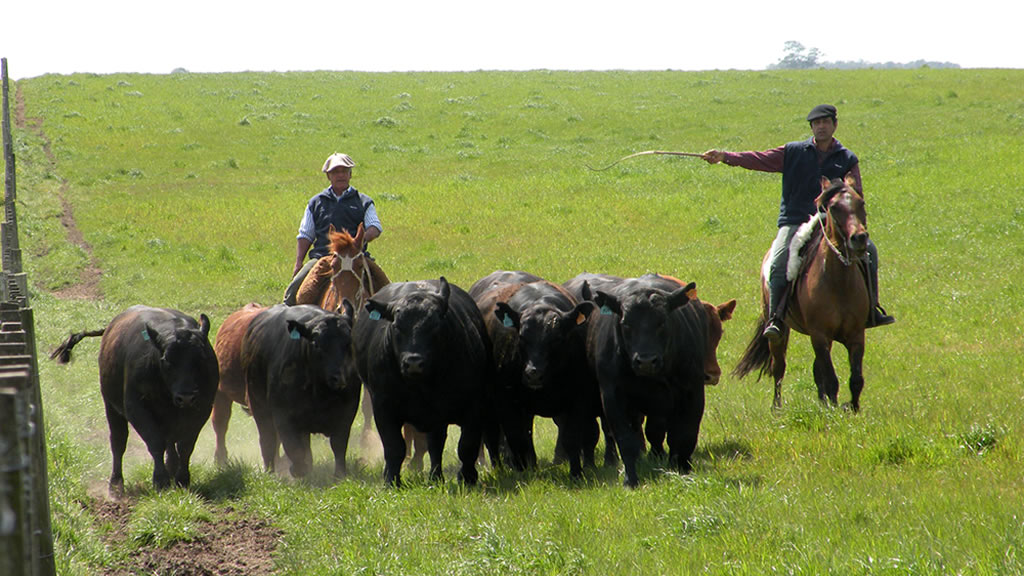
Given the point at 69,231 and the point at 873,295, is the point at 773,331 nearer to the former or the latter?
the point at 873,295

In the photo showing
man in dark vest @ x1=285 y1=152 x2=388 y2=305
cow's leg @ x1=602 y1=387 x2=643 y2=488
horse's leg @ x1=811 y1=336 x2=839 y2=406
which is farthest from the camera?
man in dark vest @ x1=285 y1=152 x2=388 y2=305

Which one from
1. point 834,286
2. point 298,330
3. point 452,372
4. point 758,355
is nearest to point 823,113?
point 834,286

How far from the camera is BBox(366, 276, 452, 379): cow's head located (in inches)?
311

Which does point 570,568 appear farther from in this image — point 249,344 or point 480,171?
point 480,171

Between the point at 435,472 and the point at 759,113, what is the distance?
111 ft

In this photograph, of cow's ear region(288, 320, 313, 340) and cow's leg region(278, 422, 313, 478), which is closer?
cow's ear region(288, 320, 313, 340)

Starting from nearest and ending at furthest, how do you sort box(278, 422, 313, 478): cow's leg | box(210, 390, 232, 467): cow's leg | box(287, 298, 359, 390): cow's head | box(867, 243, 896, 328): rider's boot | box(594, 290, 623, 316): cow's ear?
box(594, 290, 623, 316): cow's ear
box(287, 298, 359, 390): cow's head
box(278, 422, 313, 478): cow's leg
box(867, 243, 896, 328): rider's boot
box(210, 390, 232, 467): cow's leg

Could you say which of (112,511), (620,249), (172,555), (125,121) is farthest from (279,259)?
(125,121)

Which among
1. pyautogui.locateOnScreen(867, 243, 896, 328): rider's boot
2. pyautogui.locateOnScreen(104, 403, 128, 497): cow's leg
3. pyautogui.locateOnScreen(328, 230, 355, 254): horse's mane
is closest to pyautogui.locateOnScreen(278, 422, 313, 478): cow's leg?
pyautogui.locateOnScreen(104, 403, 128, 497): cow's leg

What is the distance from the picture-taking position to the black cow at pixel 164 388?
8.71 metres

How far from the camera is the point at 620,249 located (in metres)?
21.4

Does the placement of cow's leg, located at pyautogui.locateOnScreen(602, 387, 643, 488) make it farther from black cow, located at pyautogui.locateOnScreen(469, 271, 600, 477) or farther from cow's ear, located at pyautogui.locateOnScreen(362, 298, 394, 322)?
cow's ear, located at pyautogui.locateOnScreen(362, 298, 394, 322)

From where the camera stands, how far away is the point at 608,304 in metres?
7.74

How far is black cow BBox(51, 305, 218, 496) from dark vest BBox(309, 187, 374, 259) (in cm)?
257
